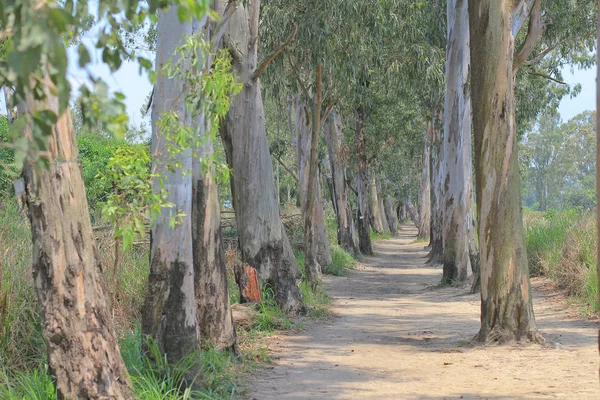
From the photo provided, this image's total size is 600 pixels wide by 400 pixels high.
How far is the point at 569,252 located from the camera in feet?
47.1

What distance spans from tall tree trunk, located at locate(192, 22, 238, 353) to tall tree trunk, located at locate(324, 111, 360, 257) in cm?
1627

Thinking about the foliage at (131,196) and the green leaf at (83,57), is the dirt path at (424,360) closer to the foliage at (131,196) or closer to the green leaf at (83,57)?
the foliage at (131,196)

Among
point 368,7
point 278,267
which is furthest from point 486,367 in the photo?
point 368,7

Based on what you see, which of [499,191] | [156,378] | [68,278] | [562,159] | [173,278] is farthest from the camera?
[562,159]

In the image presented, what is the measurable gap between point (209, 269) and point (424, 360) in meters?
2.57

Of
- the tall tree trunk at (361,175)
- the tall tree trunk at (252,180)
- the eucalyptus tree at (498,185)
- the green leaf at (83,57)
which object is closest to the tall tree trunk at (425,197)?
the tall tree trunk at (361,175)

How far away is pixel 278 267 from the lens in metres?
11.9

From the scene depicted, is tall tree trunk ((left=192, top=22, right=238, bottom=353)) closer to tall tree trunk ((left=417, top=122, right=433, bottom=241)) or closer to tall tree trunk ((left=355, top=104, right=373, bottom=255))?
tall tree trunk ((left=355, top=104, right=373, bottom=255))

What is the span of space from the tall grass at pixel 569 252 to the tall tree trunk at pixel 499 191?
256 cm

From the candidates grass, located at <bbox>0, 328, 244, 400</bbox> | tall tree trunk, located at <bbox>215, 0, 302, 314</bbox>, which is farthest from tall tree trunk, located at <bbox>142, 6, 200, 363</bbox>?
tall tree trunk, located at <bbox>215, 0, 302, 314</bbox>

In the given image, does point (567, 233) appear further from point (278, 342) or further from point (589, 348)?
point (278, 342)

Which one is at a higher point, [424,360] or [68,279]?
[68,279]

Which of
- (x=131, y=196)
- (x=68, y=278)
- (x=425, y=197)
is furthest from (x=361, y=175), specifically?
(x=68, y=278)

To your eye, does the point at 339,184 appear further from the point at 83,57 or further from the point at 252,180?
the point at 83,57
